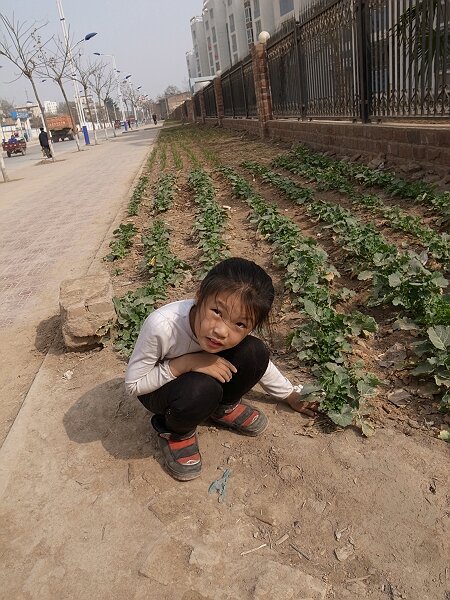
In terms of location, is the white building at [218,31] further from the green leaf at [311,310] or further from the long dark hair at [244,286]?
the long dark hair at [244,286]

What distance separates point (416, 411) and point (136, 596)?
166 cm

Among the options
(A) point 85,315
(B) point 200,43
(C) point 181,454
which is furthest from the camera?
(B) point 200,43

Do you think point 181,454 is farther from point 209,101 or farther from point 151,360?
point 209,101

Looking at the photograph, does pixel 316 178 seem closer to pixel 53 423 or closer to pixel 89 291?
pixel 89 291

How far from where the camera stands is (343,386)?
266cm

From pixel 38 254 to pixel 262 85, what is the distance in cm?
1093

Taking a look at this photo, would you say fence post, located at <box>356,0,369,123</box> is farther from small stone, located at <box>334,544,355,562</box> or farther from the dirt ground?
small stone, located at <box>334,544,355,562</box>

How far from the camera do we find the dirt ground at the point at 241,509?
6.17ft

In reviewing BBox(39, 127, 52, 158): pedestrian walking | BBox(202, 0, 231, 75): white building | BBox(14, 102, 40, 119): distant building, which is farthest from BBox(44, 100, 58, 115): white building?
BBox(39, 127, 52, 158): pedestrian walking

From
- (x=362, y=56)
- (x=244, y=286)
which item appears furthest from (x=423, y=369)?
(x=362, y=56)

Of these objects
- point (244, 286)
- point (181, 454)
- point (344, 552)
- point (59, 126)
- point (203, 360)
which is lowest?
point (344, 552)

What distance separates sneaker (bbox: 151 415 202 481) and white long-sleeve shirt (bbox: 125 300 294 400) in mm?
302

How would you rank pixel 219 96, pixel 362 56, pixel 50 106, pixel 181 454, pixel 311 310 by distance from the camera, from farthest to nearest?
pixel 50 106, pixel 219 96, pixel 362 56, pixel 311 310, pixel 181 454

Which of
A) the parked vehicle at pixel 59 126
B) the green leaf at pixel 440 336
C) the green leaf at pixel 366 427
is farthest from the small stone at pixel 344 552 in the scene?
the parked vehicle at pixel 59 126
